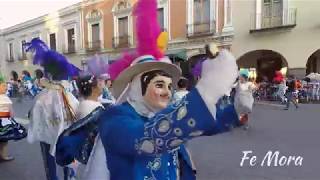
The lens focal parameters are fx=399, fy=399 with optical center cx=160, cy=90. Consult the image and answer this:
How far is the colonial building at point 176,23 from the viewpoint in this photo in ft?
64.8

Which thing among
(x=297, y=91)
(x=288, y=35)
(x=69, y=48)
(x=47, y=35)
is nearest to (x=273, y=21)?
(x=288, y=35)

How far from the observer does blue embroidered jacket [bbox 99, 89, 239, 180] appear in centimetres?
125

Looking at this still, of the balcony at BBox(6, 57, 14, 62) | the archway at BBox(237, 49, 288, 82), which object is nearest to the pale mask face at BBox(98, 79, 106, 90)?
the archway at BBox(237, 49, 288, 82)

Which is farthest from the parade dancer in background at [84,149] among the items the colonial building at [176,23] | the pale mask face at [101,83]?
the colonial building at [176,23]

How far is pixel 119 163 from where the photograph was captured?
1.56 metres

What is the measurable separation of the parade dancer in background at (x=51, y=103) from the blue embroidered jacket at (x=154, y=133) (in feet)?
7.80

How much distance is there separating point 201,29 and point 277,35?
425 centimetres

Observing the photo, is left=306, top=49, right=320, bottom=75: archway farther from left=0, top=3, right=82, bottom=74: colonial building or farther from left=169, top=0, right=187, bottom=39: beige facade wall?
left=0, top=3, right=82, bottom=74: colonial building

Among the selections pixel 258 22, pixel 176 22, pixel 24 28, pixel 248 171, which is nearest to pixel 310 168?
pixel 248 171

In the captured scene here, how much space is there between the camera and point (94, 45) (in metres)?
27.4

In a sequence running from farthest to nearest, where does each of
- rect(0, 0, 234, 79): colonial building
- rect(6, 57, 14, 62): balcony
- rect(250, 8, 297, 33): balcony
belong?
rect(6, 57, 14, 62): balcony
rect(0, 0, 234, 79): colonial building
rect(250, 8, 297, 33): balcony

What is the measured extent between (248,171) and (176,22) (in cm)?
1751

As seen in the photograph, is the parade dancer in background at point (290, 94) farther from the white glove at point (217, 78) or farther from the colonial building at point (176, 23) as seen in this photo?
the white glove at point (217, 78)

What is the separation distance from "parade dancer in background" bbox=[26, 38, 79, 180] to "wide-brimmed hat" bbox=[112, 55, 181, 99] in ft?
7.17
